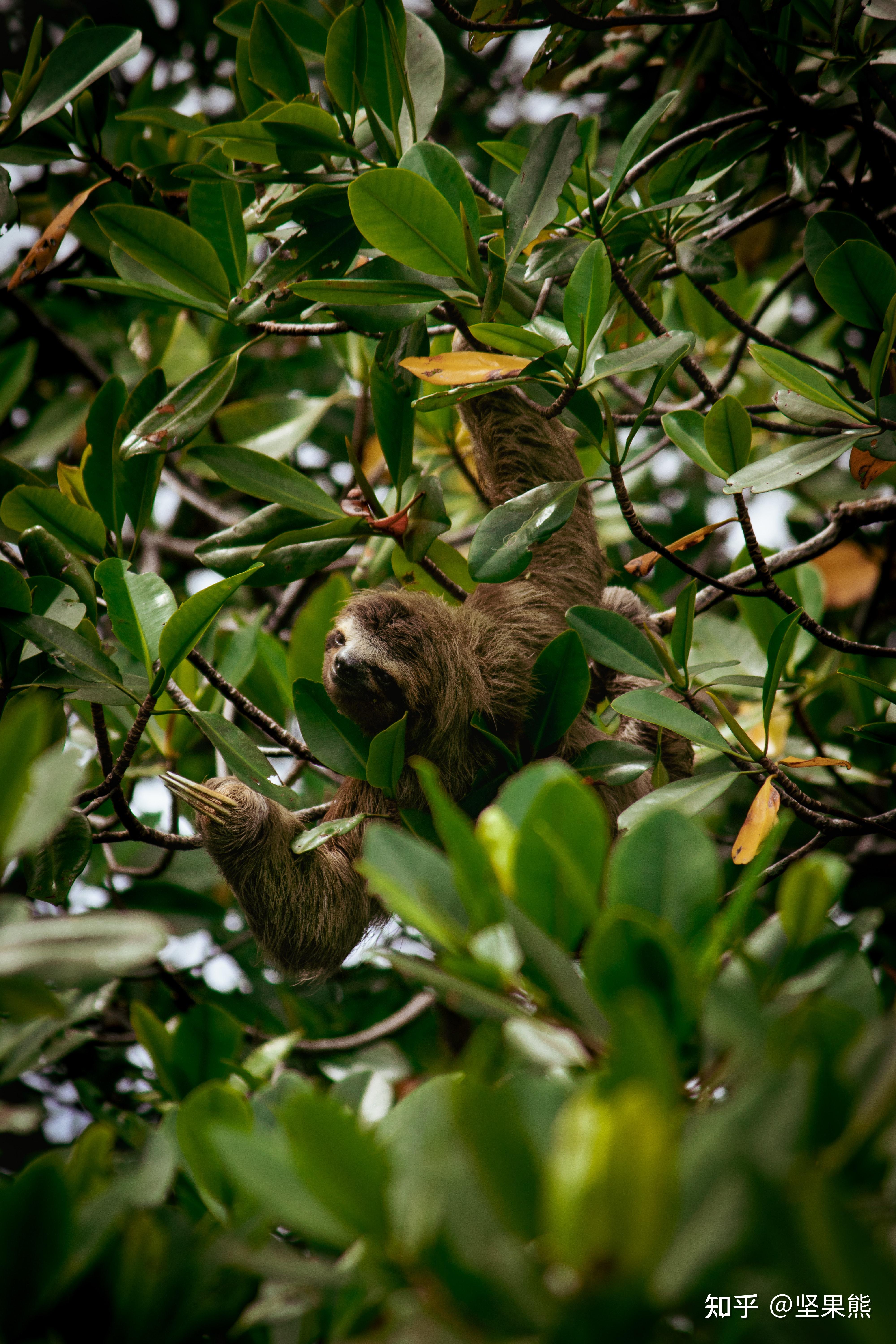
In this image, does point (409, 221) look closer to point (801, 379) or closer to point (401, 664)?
point (801, 379)

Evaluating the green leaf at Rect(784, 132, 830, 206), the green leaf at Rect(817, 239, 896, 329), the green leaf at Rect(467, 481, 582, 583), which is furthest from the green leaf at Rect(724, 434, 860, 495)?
the green leaf at Rect(784, 132, 830, 206)

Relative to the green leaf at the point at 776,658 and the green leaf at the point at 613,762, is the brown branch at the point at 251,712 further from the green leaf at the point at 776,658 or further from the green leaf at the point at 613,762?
the green leaf at the point at 776,658

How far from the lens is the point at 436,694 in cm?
197

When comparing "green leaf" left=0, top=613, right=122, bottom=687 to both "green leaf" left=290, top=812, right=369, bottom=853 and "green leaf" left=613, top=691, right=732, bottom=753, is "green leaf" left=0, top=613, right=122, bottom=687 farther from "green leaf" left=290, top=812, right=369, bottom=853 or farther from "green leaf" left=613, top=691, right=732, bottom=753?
"green leaf" left=613, top=691, right=732, bottom=753

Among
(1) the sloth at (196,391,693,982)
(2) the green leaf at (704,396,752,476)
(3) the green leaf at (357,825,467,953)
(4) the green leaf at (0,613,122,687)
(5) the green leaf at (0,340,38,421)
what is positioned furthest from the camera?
(5) the green leaf at (0,340,38,421)

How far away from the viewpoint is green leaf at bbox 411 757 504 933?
2.58ft

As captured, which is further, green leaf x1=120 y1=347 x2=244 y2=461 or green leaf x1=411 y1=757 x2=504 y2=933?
green leaf x1=120 y1=347 x2=244 y2=461

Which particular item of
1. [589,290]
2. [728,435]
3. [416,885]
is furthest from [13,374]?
[416,885]

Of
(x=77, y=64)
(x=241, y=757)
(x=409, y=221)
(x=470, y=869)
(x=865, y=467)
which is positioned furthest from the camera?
(x=77, y=64)

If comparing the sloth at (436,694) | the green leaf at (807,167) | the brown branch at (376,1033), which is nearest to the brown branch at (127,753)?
the sloth at (436,694)

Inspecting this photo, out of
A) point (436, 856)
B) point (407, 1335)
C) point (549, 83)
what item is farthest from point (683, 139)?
point (407, 1335)

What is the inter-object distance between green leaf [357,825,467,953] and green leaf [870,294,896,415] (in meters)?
1.06

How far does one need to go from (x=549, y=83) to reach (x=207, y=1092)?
10.3 feet

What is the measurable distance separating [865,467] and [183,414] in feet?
4.05
